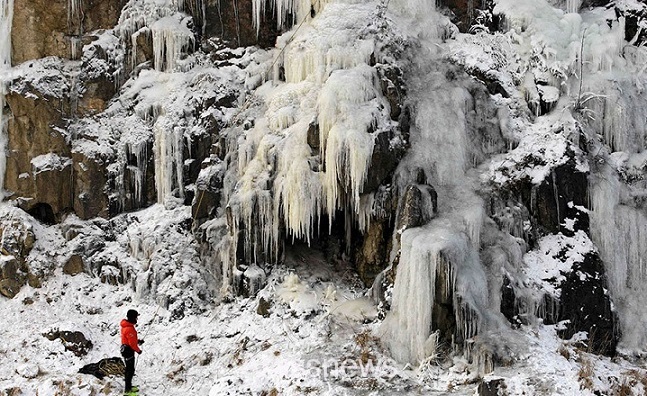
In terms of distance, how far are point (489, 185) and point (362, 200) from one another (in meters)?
2.80

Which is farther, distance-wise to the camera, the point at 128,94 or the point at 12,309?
the point at 128,94

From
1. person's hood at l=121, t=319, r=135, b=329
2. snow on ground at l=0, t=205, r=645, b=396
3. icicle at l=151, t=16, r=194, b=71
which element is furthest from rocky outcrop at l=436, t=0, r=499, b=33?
person's hood at l=121, t=319, r=135, b=329

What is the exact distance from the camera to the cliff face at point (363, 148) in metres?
13.8

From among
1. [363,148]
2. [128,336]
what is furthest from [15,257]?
[363,148]

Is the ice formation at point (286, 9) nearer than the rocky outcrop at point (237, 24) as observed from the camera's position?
Yes

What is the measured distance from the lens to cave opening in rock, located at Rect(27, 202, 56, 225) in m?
18.3

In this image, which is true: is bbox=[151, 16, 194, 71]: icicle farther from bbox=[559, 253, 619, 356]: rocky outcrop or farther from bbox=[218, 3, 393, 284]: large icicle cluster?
bbox=[559, 253, 619, 356]: rocky outcrop

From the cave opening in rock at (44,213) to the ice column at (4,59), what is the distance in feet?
3.13

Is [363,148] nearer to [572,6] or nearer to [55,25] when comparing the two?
[572,6]

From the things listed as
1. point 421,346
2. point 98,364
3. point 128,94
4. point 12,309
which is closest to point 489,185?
point 421,346

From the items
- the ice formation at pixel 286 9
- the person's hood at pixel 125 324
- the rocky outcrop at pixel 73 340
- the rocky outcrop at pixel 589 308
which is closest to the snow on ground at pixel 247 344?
the rocky outcrop at pixel 73 340

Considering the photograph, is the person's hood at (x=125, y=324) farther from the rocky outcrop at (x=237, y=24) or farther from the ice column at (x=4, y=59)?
the rocky outcrop at (x=237, y=24)

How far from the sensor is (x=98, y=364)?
13164 millimetres

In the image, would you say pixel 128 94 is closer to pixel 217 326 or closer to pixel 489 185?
pixel 217 326
